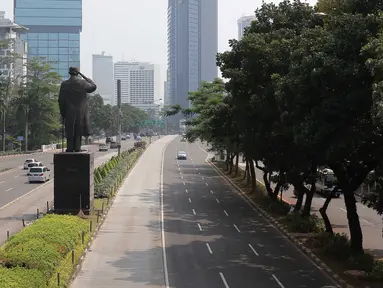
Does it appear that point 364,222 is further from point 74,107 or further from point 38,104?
point 38,104

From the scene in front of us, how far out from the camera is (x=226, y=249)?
75.9ft

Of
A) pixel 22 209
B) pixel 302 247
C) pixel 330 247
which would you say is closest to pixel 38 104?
pixel 22 209

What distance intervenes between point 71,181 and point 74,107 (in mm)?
3764

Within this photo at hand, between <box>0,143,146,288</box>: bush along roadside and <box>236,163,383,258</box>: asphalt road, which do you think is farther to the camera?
<box>236,163,383,258</box>: asphalt road

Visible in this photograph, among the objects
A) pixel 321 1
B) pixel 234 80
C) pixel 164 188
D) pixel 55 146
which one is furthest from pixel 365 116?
pixel 55 146

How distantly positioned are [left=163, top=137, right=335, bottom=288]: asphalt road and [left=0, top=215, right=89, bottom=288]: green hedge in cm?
359

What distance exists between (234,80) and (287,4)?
16.7 ft

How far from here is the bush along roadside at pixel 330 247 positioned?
18.3 m

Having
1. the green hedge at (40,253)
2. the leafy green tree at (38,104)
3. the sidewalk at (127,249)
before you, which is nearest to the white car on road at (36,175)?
the sidewalk at (127,249)

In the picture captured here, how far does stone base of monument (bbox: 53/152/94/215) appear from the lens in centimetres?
2830

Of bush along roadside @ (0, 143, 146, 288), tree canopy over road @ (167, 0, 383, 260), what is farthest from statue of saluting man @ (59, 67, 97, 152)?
tree canopy over road @ (167, 0, 383, 260)

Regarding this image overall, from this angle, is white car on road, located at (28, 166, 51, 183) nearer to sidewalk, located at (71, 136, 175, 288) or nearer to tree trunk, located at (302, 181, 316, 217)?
sidewalk, located at (71, 136, 175, 288)

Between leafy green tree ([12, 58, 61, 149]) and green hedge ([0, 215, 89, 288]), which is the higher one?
leafy green tree ([12, 58, 61, 149])

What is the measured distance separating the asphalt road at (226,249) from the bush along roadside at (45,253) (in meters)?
3.41
